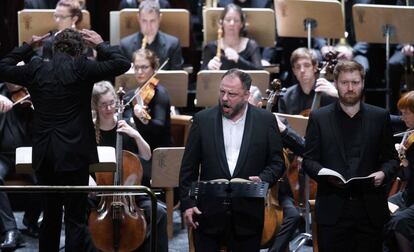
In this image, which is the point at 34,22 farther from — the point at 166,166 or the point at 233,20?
the point at 166,166

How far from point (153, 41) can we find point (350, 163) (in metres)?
2.84

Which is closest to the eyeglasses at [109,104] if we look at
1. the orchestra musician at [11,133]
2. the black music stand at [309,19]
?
the orchestra musician at [11,133]

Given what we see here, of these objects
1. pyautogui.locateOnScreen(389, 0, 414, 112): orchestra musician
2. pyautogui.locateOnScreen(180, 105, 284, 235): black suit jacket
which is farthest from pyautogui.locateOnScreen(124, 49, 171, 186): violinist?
pyautogui.locateOnScreen(389, 0, 414, 112): orchestra musician

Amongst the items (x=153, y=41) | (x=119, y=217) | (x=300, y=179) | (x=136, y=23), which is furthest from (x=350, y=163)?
(x=136, y=23)

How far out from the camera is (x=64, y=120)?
19.4 ft

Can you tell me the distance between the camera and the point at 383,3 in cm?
920

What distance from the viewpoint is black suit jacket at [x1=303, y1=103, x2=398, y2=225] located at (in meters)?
→ 5.82

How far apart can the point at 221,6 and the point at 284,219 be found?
2.83 metres

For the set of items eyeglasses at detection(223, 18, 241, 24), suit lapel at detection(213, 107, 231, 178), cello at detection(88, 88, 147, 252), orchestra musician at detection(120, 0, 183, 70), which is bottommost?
cello at detection(88, 88, 147, 252)

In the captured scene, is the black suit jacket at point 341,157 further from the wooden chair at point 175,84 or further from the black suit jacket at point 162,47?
the black suit jacket at point 162,47

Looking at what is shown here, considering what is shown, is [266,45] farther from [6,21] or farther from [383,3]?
[6,21]

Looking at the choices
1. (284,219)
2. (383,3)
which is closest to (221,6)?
(383,3)

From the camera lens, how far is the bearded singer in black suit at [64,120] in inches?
232

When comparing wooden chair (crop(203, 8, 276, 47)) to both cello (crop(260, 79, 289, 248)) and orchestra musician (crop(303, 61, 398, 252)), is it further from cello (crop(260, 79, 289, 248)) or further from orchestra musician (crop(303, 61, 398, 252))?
orchestra musician (crop(303, 61, 398, 252))
